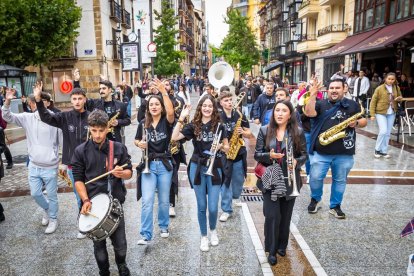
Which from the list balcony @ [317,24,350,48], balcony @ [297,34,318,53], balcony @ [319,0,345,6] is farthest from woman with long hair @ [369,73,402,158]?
balcony @ [297,34,318,53]

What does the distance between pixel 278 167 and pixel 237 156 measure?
4.68 ft

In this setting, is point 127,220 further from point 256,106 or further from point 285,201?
point 256,106

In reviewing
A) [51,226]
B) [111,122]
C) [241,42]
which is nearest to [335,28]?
[241,42]

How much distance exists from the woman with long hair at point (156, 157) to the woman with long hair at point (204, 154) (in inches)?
8.9

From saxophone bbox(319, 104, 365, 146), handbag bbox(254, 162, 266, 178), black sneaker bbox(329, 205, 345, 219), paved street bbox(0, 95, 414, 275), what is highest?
saxophone bbox(319, 104, 365, 146)

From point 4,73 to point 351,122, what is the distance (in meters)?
15.1

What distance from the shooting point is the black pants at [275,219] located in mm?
3867

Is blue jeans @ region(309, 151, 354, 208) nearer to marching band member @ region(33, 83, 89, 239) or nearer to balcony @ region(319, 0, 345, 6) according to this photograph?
marching band member @ region(33, 83, 89, 239)

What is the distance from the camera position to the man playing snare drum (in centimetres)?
344

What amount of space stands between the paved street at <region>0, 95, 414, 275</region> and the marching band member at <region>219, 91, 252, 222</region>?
11.3 inches

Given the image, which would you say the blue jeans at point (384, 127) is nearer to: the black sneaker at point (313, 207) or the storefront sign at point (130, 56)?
the black sneaker at point (313, 207)

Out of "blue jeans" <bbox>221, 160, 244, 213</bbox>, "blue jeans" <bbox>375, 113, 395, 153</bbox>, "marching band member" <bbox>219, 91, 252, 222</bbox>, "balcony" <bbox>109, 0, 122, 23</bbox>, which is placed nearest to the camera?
"marching band member" <bbox>219, 91, 252, 222</bbox>

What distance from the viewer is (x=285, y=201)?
3.93 m

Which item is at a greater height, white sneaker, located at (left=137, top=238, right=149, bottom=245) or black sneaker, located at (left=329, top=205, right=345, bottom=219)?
black sneaker, located at (left=329, top=205, right=345, bottom=219)
